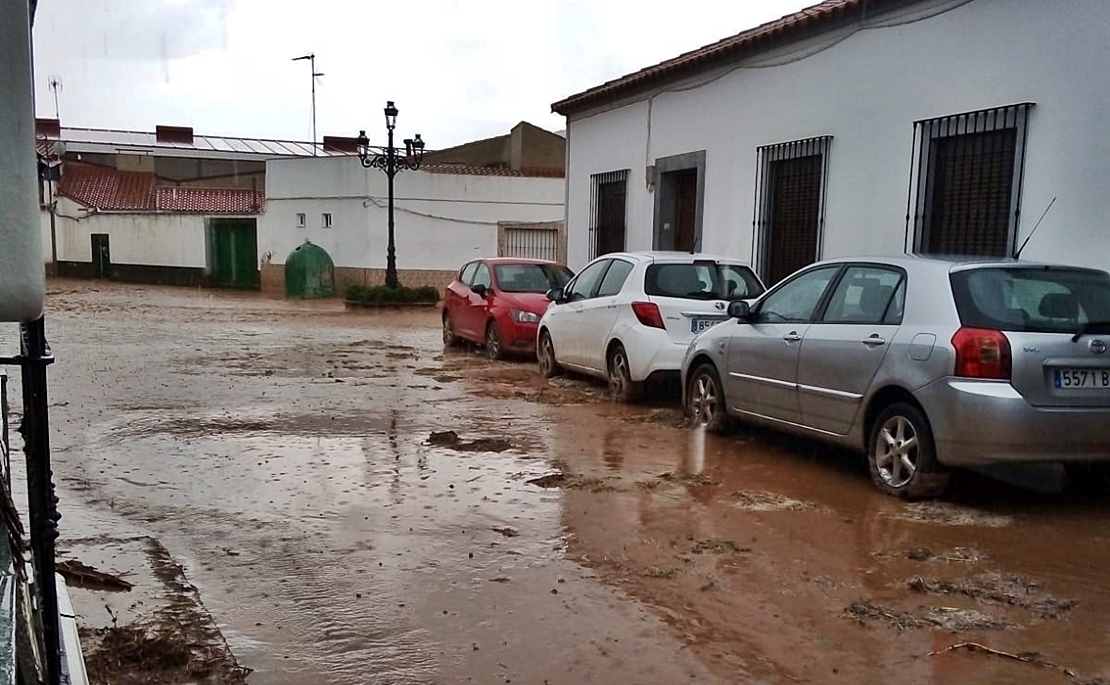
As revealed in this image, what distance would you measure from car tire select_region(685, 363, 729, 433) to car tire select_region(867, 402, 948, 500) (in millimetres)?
1805

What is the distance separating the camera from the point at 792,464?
6.99 m

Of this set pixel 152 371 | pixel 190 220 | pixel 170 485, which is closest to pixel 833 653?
pixel 170 485

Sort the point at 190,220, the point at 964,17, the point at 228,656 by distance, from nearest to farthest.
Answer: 1. the point at 228,656
2. the point at 964,17
3. the point at 190,220

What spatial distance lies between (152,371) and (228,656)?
868 centimetres

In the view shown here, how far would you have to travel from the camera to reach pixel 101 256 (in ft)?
117

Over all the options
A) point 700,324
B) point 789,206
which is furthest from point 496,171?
point 700,324

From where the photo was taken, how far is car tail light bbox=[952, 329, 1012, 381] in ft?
17.6

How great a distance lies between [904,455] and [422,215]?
22.4 meters

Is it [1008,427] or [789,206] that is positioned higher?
[789,206]

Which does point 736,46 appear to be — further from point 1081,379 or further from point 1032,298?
point 1081,379

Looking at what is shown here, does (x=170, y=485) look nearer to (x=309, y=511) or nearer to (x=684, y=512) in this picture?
(x=309, y=511)

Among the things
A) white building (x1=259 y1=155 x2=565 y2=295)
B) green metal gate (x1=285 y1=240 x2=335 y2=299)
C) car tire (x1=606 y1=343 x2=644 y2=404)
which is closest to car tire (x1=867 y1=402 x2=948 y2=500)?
car tire (x1=606 y1=343 x2=644 y2=404)

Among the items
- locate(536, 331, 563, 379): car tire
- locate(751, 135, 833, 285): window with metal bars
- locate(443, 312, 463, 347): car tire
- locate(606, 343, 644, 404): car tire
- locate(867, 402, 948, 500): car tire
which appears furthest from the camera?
locate(443, 312, 463, 347): car tire

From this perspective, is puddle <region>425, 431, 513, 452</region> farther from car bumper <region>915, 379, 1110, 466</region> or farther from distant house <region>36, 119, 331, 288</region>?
distant house <region>36, 119, 331, 288</region>
